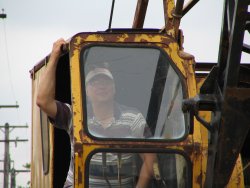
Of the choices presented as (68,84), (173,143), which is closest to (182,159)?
(173,143)

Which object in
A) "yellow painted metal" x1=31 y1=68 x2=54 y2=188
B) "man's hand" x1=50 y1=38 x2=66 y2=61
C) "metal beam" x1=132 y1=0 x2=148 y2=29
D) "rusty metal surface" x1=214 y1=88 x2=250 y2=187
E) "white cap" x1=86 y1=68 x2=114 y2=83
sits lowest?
"yellow painted metal" x1=31 y1=68 x2=54 y2=188

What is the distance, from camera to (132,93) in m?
5.93

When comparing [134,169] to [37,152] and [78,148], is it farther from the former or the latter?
[37,152]

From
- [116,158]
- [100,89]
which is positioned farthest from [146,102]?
[116,158]

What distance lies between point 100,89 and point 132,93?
22 cm

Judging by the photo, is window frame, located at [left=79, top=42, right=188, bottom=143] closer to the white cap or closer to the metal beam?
the white cap

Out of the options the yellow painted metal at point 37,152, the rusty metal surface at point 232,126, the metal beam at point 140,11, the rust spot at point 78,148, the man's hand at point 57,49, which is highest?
A: the metal beam at point 140,11

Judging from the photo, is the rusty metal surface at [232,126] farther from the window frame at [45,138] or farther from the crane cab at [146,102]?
the window frame at [45,138]

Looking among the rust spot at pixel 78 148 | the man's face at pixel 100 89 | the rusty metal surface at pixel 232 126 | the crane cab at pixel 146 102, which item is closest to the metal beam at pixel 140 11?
the crane cab at pixel 146 102

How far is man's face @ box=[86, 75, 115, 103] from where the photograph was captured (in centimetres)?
589

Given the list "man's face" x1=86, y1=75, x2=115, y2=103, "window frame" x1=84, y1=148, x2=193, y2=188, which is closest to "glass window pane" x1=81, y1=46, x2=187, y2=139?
"man's face" x1=86, y1=75, x2=115, y2=103

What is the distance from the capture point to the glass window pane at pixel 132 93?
5812 mm

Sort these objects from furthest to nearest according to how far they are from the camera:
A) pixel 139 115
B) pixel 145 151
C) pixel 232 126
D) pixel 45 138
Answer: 1. pixel 45 138
2. pixel 139 115
3. pixel 145 151
4. pixel 232 126

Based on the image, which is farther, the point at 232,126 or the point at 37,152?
the point at 37,152
